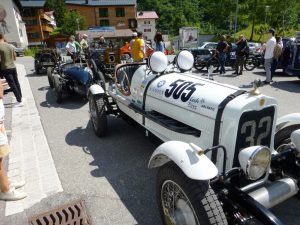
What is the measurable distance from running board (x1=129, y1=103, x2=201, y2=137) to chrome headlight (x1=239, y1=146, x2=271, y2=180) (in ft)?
2.79

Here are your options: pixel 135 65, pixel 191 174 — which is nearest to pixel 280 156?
pixel 191 174

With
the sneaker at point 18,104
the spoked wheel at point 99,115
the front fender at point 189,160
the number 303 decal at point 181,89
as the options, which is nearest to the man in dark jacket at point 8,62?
the sneaker at point 18,104

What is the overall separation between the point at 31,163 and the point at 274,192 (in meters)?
3.55

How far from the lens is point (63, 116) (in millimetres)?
7066

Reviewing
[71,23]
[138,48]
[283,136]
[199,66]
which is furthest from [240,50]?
[71,23]

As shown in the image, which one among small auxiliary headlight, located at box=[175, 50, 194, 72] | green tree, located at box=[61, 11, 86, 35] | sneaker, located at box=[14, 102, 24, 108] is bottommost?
sneaker, located at box=[14, 102, 24, 108]

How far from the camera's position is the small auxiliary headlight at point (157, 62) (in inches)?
161

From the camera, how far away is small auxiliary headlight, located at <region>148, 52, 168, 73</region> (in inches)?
161

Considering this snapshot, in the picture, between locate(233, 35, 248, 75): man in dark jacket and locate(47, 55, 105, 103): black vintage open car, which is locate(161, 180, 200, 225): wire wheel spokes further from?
locate(233, 35, 248, 75): man in dark jacket

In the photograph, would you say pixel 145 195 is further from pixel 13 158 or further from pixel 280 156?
pixel 13 158

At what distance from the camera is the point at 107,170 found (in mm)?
4203

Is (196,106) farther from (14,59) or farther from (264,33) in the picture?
(264,33)

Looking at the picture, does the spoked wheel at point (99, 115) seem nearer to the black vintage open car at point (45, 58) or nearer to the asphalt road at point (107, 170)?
the asphalt road at point (107, 170)

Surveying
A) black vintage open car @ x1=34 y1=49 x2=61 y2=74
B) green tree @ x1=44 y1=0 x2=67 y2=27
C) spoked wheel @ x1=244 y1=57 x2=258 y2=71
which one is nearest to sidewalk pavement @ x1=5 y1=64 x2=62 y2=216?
black vintage open car @ x1=34 y1=49 x2=61 y2=74
